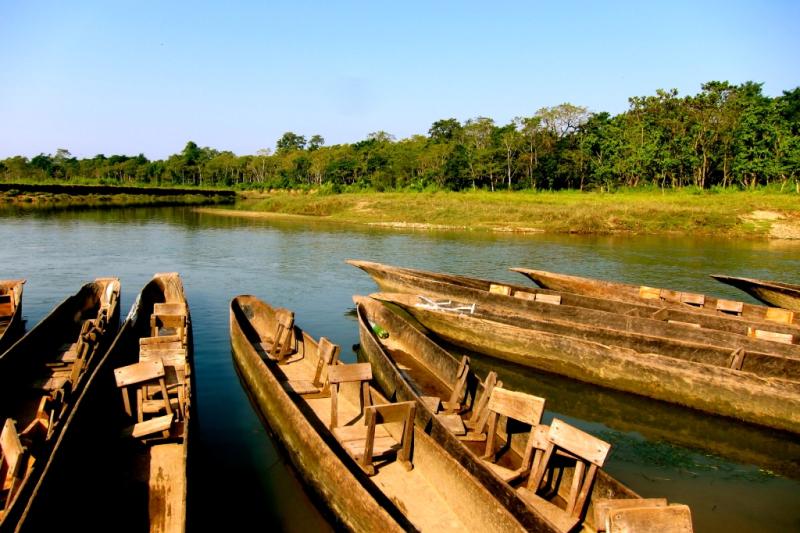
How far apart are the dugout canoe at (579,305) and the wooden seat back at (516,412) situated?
743 cm

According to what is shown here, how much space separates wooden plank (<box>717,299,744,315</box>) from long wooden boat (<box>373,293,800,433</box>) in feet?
15.8

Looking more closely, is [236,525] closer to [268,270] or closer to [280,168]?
[268,270]

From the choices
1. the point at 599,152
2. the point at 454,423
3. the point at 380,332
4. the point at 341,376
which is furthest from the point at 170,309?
the point at 599,152

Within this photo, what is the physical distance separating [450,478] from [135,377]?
4.48 metres

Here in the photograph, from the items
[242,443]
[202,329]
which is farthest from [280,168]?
[242,443]

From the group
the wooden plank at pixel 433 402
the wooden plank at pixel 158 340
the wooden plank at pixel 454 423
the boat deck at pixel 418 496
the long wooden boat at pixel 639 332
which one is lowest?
the boat deck at pixel 418 496

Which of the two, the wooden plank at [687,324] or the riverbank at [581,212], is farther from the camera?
the riverbank at [581,212]

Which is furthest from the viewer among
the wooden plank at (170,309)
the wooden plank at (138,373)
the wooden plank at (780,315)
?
Result: the wooden plank at (780,315)

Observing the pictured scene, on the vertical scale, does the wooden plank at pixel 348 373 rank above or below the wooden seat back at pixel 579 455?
above

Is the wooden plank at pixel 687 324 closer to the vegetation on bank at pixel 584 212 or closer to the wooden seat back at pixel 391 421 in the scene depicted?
the wooden seat back at pixel 391 421

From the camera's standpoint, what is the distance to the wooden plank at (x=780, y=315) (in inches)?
530

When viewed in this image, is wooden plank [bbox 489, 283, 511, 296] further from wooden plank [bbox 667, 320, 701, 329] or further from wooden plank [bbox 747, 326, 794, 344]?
wooden plank [bbox 747, 326, 794, 344]

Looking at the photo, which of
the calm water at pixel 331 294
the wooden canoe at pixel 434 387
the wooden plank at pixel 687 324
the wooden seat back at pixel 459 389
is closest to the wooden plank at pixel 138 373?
the calm water at pixel 331 294

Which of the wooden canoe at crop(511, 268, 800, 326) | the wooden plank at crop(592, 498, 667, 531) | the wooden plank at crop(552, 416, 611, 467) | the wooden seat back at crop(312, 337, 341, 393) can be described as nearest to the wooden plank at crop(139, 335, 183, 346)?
the wooden seat back at crop(312, 337, 341, 393)
